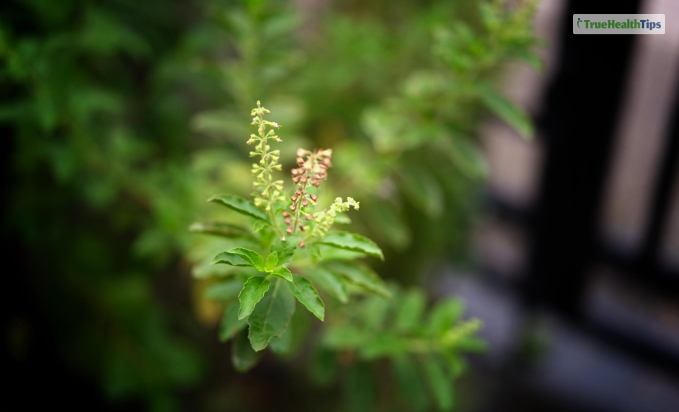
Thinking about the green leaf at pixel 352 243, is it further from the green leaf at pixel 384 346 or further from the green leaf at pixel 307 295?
the green leaf at pixel 384 346

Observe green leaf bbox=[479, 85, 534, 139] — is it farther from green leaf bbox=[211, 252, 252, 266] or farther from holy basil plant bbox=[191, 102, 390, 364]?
green leaf bbox=[211, 252, 252, 266]

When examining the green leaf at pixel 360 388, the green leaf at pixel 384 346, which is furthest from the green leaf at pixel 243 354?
the green leaf at pixel 360 388

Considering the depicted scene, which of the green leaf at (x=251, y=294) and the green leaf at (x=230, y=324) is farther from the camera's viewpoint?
the green leaf at (x=230, y=324)

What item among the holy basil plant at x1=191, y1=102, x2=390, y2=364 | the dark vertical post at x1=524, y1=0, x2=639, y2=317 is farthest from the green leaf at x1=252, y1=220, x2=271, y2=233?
the dark vertical post at x1=524, y1=0, x2=639, y2=317

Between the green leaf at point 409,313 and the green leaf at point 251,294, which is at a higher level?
the green leaf at point 409,313

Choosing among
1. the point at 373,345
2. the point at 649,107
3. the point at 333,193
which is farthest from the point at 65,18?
the point at 649,107

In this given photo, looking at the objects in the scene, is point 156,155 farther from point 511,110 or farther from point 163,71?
point 511,110
